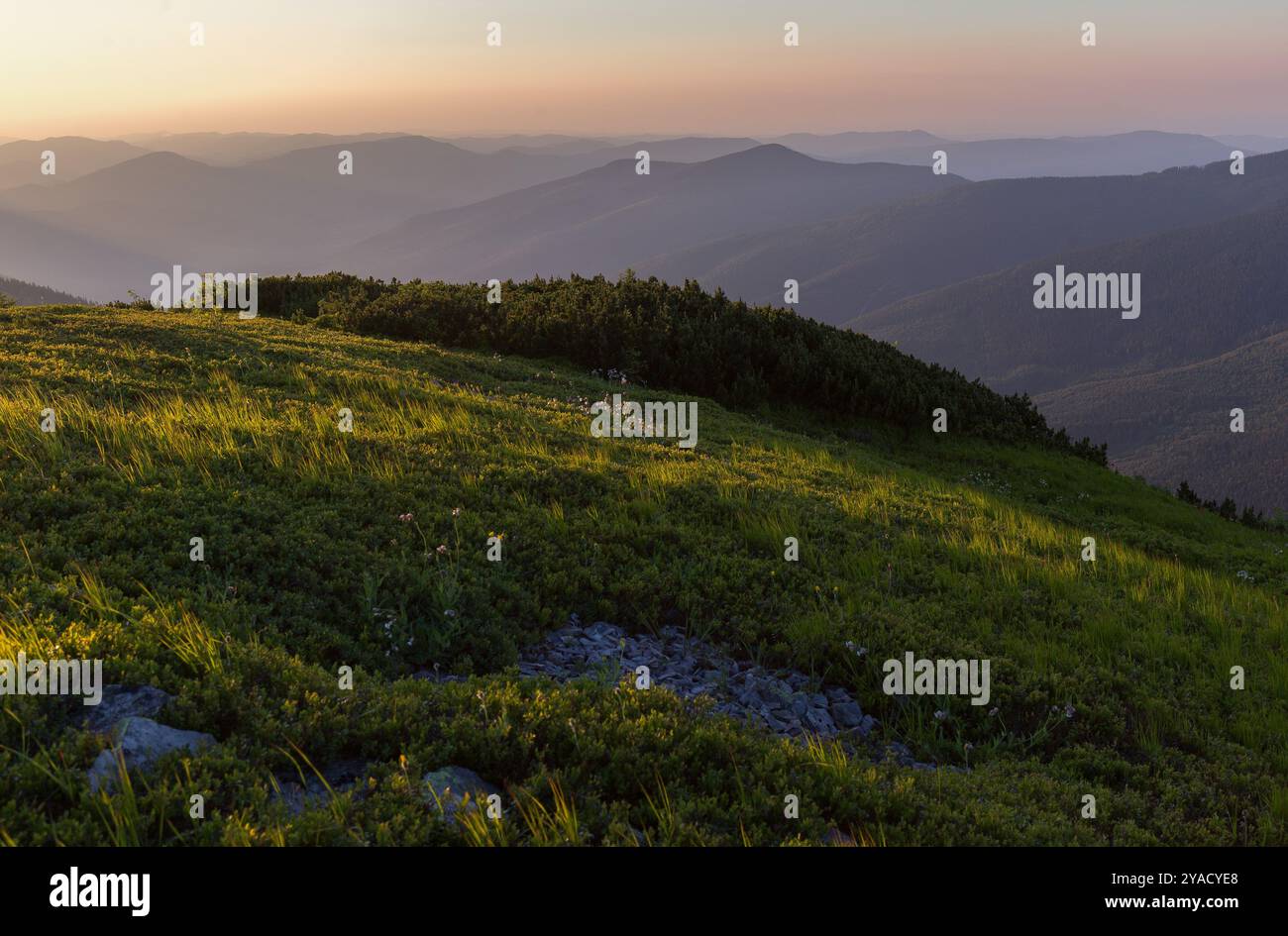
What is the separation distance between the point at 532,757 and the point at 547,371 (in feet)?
58.5

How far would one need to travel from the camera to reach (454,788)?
4.80 meters

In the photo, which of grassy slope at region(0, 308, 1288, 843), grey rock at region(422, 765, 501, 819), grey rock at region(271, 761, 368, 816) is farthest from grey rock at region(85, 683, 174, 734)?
grey rock at region(422, 765, 501, 819)

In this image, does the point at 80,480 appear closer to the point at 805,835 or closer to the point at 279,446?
the point at 279,446

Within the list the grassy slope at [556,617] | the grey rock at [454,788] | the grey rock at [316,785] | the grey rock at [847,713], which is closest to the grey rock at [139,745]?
the grassy slope at [556,617]

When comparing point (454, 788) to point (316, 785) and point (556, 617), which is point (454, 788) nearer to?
point (316, 785)

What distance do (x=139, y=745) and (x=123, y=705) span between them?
57 centimetres

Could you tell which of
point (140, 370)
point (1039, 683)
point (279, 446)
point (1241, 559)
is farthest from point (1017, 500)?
point (140, 370)

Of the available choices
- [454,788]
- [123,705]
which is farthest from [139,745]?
[454,788]

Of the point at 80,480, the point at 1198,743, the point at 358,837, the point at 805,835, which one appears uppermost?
the point at 80,480

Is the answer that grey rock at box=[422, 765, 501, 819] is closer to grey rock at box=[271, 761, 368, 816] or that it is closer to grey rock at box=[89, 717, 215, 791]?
grey rock at box=[271, 761, 368, 816]

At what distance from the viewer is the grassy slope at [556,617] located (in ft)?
16.2
